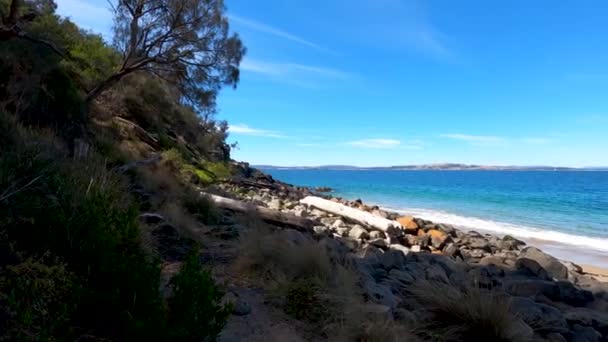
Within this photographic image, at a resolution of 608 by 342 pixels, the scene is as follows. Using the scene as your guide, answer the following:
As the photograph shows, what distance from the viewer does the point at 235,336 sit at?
12.3ft

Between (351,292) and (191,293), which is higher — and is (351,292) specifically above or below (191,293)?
below

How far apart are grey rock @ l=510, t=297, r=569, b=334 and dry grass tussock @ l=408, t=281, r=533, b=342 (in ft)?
2.73

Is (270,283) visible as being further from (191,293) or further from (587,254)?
(587,254)

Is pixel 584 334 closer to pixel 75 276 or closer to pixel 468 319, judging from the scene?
pixel 468 319

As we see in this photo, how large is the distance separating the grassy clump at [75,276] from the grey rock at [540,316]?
14.8ft

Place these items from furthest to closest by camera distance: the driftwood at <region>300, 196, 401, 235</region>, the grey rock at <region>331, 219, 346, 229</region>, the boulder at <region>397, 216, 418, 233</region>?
the boulder at <region>397, 216, 418, 233</region> < the grey rock at <region>331, 219, 346, 229</region> < the driftwood at <region>300, 196, 401, 235</region>

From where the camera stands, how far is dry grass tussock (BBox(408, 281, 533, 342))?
4.67 metres

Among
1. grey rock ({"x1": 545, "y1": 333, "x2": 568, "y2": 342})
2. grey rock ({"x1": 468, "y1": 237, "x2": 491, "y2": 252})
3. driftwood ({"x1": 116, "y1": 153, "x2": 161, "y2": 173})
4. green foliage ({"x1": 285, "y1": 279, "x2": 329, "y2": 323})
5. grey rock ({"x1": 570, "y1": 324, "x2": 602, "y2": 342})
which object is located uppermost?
driftwood ({"x1": 116, "y1": 153, "x2": 161, "y2": 173})

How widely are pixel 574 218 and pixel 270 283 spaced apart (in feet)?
83.9

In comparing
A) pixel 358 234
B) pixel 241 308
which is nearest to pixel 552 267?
pixel 358 234

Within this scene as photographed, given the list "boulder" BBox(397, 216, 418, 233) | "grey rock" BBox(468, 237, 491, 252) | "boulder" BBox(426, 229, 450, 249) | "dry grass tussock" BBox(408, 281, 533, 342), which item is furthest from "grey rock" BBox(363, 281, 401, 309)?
"boulder" BBox(397, 216, 418, 233)

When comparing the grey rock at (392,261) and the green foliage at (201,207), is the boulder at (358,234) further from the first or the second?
the green foliage at (201,207)

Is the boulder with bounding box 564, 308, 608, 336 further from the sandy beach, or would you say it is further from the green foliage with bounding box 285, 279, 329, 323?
the sandy beach

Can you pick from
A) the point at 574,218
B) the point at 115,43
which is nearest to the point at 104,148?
the point at 115,43
